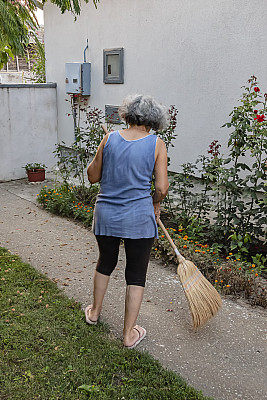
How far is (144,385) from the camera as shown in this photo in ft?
8.83

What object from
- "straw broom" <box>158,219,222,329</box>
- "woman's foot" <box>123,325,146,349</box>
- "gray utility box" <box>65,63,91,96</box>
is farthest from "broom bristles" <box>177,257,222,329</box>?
"gray utility box" <box>65,63,91,96</box>

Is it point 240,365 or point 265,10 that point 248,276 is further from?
point 265,10

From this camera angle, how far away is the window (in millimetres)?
8156

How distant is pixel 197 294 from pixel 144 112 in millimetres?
1530

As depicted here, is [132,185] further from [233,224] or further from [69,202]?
[69,202]

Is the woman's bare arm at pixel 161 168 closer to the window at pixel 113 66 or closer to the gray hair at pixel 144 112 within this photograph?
the gray hair at pixel 144 112

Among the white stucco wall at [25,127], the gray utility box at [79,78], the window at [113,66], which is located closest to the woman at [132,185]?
the window at [113,66]

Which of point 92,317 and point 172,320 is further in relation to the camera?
point 172,320

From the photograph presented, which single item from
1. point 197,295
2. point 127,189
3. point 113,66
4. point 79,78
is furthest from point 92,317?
point 79,78

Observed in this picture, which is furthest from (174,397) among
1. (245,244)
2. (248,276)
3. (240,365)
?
(245,244)

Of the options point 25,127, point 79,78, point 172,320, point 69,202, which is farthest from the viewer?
point 79,78

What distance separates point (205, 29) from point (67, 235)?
381 cm

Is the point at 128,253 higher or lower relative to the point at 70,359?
higher

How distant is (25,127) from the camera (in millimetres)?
8945
